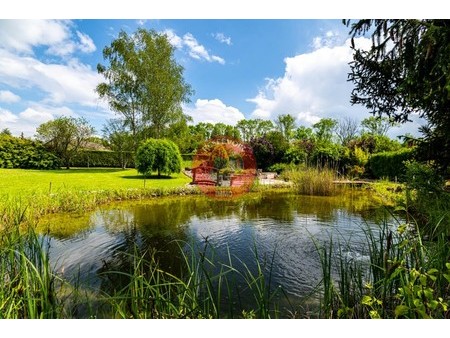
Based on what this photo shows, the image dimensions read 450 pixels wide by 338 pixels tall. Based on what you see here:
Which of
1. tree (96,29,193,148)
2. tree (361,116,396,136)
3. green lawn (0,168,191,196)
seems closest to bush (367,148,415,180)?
green lawn (0,168,191,196)

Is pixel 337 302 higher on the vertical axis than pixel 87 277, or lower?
higher

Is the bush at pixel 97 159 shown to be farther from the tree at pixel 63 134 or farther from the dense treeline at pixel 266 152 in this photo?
the tree at pixel 63 134

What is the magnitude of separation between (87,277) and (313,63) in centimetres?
344

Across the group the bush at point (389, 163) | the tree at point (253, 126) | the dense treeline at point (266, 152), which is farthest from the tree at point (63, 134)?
the bush at point (389, 163)

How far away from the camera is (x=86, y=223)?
16.9ft

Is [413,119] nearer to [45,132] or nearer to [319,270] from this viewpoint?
[319,270]

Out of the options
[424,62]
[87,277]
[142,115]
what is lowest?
[87,277]

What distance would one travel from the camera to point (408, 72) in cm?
261

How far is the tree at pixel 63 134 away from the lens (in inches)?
744

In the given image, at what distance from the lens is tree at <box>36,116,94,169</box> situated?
18.9 meters

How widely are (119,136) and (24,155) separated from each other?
5.68m

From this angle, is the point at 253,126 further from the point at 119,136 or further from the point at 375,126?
the point at 119,136

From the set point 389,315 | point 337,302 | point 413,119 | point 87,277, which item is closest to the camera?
point 389,315

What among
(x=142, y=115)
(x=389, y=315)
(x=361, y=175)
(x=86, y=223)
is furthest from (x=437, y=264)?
(x=142, y=115)
